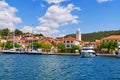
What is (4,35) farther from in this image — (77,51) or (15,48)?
(77,51)

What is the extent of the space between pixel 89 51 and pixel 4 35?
107 meters

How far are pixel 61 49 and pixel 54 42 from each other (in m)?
19.4

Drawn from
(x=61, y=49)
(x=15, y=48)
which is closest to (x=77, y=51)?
(x=61, y=49)

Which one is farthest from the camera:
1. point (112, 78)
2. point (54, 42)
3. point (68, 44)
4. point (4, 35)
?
point (4, 35)

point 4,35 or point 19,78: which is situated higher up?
point 4,35

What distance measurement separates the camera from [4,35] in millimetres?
194750

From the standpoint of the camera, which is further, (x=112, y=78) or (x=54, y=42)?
(x=54, y=42)

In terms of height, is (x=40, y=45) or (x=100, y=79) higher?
(x=40, y=45)

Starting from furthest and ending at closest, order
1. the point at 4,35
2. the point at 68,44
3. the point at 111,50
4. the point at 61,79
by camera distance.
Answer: the point at 4,35, the point at 68,44, the point at 111,50, the point at 61,79

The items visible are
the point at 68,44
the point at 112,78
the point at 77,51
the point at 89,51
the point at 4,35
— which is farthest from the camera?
the point at 4,35

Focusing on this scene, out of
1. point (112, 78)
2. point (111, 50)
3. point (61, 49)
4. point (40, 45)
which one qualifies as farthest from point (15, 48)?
point (112, 78)

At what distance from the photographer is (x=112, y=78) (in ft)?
110

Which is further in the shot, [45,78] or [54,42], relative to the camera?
[54,42]

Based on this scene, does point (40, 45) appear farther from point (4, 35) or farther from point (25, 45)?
point (4, 35)
